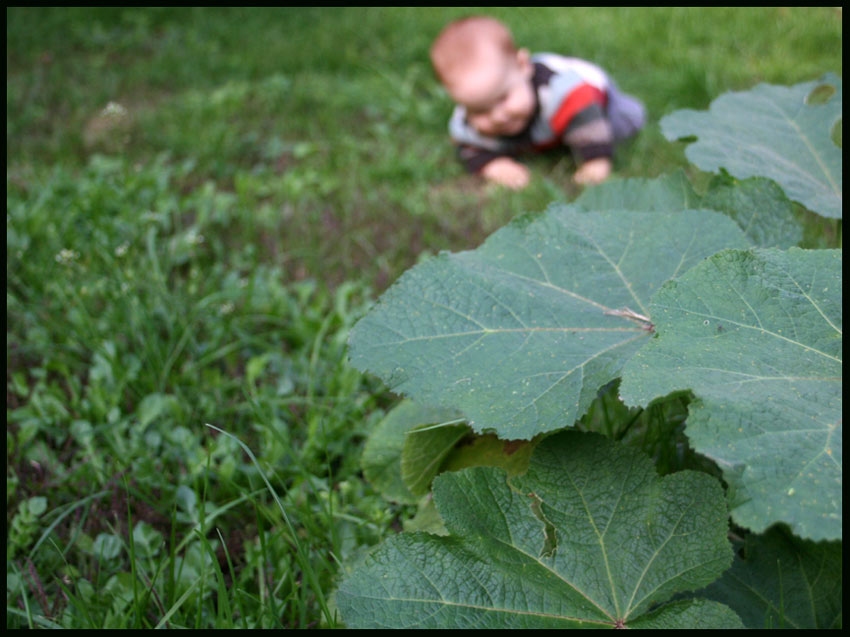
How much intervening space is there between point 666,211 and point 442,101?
104 inches

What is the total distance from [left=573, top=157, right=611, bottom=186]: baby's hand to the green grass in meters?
0.08

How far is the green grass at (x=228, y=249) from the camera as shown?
4.53 feet

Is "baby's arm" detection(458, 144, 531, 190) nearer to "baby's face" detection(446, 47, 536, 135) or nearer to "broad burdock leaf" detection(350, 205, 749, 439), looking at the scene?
"baby's face" detection(446, 47, 536, 135)

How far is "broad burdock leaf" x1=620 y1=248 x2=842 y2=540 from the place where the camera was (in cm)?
75

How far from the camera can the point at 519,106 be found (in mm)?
3219

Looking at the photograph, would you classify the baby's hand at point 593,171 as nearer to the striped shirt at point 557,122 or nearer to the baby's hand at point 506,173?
the striped shirt at point 557,122

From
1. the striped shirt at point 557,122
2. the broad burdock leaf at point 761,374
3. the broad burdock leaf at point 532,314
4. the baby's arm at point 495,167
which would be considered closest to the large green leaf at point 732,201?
the broad burdock leaf at point 532,314

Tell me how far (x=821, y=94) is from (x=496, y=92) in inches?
71.3

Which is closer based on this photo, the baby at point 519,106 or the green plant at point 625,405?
the green plant at point 625,405

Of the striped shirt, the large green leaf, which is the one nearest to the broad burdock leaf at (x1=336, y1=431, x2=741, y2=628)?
the large green leaf

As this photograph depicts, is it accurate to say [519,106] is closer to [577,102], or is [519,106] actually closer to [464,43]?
[577,102]

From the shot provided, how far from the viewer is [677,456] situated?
137cm

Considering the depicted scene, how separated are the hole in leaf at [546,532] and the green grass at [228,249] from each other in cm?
34
